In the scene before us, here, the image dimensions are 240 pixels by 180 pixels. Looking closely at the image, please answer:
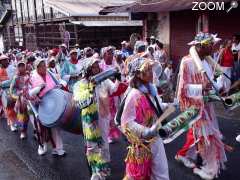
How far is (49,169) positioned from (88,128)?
4.70ft

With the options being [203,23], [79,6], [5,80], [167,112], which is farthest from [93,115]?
[79,6]

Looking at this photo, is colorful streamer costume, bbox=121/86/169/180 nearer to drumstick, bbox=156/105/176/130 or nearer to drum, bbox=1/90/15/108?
drumstick, bbox=156/105/176/130

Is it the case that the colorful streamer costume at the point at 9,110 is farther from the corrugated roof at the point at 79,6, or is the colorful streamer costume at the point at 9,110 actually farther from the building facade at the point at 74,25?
the corrugated roof at the point at 79,6

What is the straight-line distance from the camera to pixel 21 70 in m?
7.77

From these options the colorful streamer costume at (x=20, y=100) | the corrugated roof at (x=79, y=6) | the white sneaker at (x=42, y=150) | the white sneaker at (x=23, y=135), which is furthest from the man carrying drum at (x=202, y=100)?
the corrugated roof at (x=79, y=6)

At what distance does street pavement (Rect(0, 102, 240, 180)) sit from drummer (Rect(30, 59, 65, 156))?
0.49 ft

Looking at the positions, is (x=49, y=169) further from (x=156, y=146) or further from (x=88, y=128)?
(x=156, y=146)

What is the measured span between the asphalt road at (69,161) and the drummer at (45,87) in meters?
0.15

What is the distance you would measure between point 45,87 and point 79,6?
14.9 metres

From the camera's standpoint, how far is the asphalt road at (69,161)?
18.3 ft

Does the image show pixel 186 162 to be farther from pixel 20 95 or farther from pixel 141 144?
pixel 20 95

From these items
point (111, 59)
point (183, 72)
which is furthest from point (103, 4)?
point (183, 72)

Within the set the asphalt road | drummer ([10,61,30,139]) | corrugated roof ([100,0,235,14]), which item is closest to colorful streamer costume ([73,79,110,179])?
the asphalt road

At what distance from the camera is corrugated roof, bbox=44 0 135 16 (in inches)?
740
